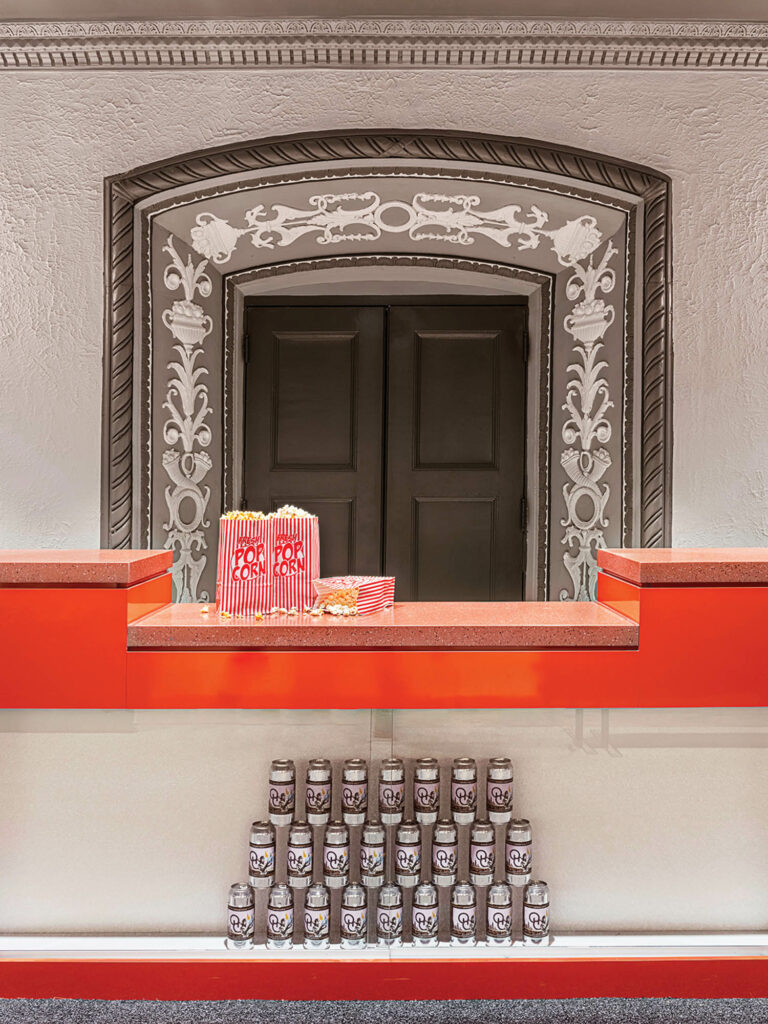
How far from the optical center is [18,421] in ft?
10.2

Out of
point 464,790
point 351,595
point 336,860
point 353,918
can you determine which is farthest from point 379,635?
point 353,918

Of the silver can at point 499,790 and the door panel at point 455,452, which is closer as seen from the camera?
the silver can at point 499,790

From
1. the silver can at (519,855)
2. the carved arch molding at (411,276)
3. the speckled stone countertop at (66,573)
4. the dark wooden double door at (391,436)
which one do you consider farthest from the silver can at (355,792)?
the dark wooden double door at (391,436)

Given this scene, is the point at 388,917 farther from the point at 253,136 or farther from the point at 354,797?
the point at 253,136

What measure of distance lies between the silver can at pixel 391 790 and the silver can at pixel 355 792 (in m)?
Answer: 0.04

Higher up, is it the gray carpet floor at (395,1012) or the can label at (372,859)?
the can label at (372,859)

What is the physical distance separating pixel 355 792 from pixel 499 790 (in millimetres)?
304

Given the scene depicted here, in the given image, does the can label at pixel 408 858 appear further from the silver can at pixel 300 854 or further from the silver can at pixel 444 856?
the silver can at pixel 300 854

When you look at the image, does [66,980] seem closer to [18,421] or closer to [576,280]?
[18,421]

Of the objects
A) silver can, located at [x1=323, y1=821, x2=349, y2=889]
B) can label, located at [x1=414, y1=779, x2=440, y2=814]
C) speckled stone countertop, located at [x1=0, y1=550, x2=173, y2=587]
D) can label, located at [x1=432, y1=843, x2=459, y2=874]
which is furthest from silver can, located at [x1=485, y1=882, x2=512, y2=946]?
speckled stone countertop, located at [x1=0, y1=550, x2=173, y2=587]

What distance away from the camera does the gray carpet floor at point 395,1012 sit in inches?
65.7

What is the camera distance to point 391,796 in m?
1.82

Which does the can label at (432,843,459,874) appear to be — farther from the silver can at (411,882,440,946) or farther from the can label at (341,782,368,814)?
the can label at (341,782,368,814)

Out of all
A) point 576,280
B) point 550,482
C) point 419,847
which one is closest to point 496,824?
point 419,847
